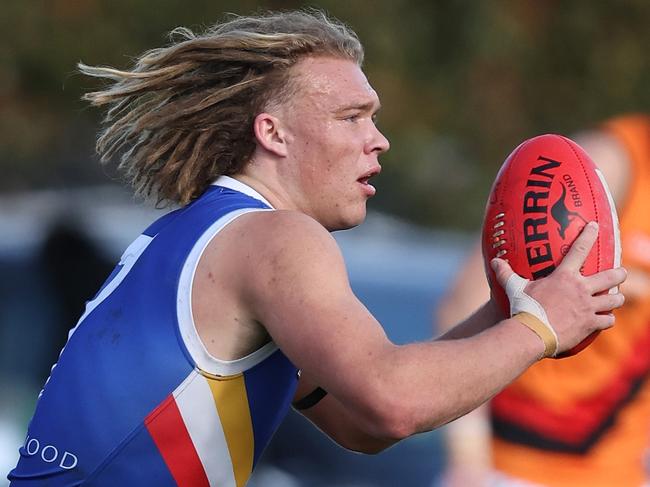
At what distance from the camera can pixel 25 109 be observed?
11.3 metres

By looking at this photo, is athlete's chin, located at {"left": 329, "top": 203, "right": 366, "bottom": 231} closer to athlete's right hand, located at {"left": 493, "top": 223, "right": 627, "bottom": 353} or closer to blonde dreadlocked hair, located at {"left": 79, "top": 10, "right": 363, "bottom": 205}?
blonde dreadlocked hair, located at {"left": 79, "top": 10, "right": 363, "bottom": 205}

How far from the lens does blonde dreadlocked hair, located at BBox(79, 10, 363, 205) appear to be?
3586 mm

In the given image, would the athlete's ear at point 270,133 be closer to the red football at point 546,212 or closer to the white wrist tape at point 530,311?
the red football at point 546,212

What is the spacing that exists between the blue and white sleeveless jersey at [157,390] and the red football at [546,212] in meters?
0.64

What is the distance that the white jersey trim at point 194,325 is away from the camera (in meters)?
3.23

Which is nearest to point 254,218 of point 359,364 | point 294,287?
point 294,287

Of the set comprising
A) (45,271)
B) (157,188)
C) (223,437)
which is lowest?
(45,271)

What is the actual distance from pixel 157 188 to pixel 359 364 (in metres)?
1.05

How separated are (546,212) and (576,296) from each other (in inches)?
11.2

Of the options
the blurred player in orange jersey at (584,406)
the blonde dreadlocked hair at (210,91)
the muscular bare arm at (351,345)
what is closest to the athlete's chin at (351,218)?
the blonde dreadlocked hair at (210,91)

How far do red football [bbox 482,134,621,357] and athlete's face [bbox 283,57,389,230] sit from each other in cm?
36

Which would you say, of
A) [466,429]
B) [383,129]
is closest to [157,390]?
[466,429]

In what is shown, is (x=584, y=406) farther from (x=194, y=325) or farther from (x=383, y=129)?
(x=383, y=129)

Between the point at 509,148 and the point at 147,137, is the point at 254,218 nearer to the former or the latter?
the point at 147,137
